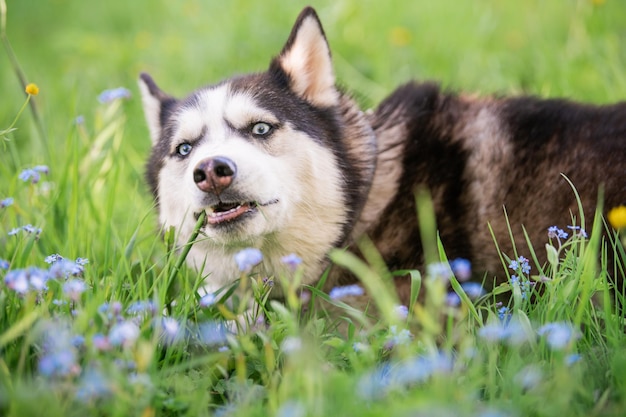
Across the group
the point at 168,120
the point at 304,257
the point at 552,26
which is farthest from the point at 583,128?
the point at 552,26

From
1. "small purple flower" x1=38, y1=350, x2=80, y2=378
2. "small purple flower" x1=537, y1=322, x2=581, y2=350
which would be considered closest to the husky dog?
"small purple flower" x1=537, y1=322, x2=581, y2=350

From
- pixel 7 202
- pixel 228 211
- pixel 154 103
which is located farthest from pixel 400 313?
pixel 154 103

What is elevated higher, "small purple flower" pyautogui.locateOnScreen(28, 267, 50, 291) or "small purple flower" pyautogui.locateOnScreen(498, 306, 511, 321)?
"small purple flower" pyautogui.locateOnScreen(28, 267, 50, 291)

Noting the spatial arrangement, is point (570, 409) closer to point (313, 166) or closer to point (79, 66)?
point (313, 166)

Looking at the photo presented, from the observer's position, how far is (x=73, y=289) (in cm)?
207

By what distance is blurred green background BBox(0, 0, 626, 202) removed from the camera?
17.7ft

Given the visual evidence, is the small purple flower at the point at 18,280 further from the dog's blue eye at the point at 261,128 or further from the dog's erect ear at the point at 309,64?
the dog's erect ear at the point at 309,64

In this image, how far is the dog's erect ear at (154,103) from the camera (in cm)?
371

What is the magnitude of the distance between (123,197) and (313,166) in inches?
77.0

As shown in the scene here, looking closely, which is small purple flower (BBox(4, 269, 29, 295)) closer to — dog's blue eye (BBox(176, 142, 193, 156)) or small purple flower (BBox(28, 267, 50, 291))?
small purple flower (BBox(28, 267, 50, 291))

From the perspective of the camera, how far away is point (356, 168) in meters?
3.37

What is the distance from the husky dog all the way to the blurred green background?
1610 mm

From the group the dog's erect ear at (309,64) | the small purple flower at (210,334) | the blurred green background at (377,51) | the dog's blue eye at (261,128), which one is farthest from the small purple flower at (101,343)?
the blurred green background at (377,51)

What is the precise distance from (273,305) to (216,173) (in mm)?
789
